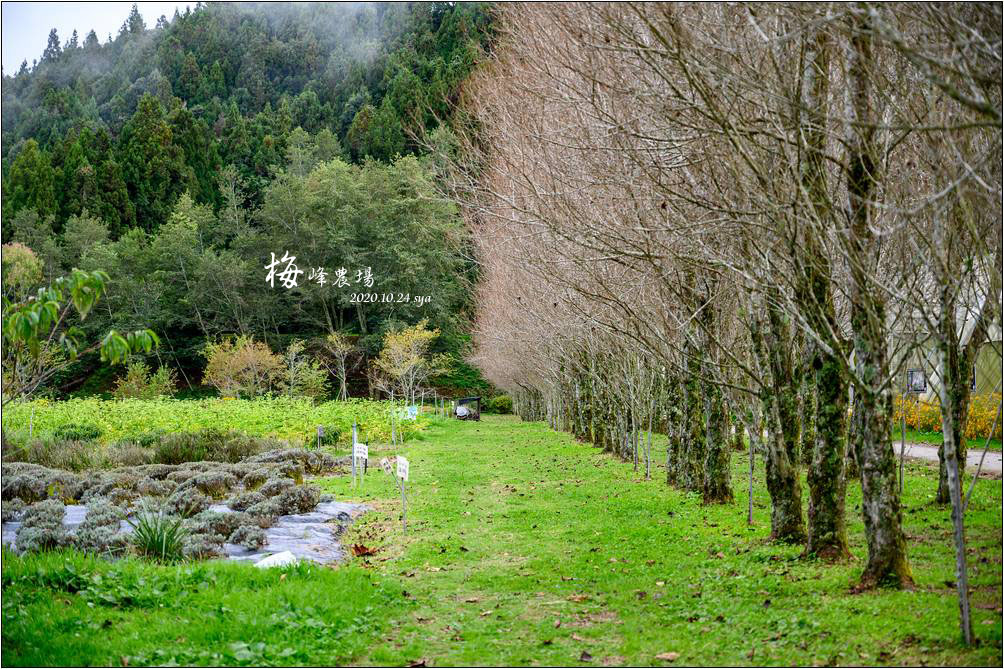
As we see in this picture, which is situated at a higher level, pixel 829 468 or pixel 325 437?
pixel 829 468

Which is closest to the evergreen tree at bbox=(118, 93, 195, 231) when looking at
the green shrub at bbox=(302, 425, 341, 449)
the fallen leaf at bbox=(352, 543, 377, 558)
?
the green shrub at bbox=(302, 425, 341, 449)

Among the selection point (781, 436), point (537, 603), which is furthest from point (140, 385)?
point (537, 603)

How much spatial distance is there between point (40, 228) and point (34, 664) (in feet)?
210

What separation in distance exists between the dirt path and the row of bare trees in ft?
19.0

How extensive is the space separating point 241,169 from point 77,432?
59.1 m

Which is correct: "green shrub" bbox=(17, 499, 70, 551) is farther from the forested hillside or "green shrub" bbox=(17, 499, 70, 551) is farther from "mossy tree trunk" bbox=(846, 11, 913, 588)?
the forested hillside

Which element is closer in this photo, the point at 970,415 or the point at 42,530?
the point at 42,530

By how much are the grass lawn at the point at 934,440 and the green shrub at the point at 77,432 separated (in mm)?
20086

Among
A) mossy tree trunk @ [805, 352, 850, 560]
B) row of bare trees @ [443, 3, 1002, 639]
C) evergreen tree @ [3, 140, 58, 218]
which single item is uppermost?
evergreen tree @ [3, 140, 58, 218]

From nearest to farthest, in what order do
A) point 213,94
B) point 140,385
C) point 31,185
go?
1. point 140,385
2. point 31,185
3. point 213,94

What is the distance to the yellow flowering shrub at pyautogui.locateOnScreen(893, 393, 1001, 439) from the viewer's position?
18.6 m

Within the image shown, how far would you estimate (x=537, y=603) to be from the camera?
6.53 m

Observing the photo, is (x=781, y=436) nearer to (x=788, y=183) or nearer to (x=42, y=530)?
(x=788, y=183)

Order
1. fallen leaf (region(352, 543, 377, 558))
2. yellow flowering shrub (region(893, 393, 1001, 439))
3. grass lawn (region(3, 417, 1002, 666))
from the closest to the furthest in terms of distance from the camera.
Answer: grass lawn (region(3, 417, 1002, 666)), fallen leaf (region(352, 543, 377, 558)), yellow flowering shrub (region(893, 393, 1001, 439))
